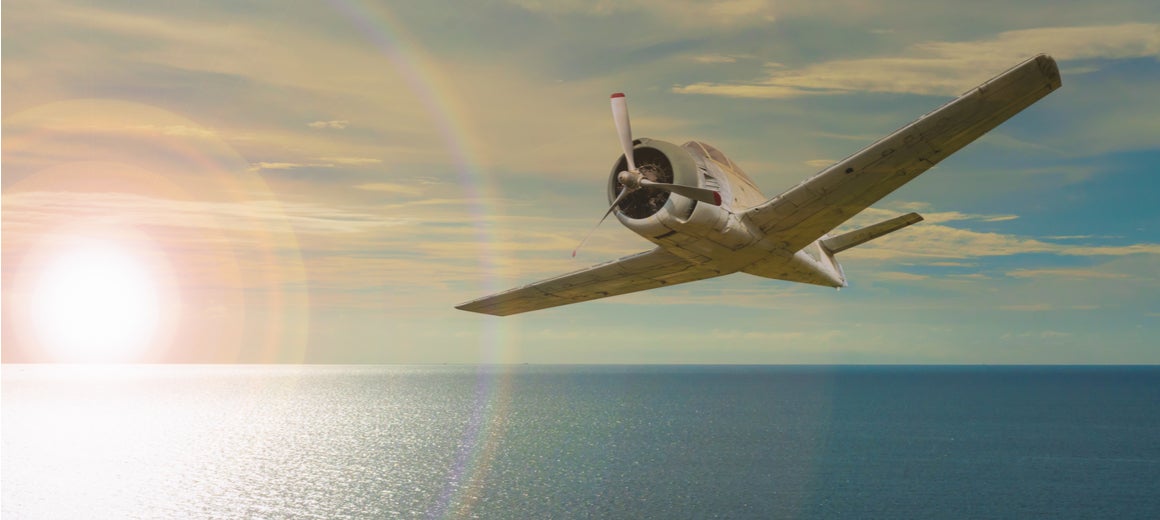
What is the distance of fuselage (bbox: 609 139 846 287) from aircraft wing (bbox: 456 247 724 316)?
186cm

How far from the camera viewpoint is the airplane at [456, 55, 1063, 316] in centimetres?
2252

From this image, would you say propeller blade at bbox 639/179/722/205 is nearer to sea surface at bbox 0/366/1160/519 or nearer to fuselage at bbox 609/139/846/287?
fuselage at bbox 609/139/846/287

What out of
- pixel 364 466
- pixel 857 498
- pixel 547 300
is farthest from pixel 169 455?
pixel 547 300

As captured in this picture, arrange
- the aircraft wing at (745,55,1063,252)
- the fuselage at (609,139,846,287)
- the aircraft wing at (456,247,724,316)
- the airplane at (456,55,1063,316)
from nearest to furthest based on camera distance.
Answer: the aircraft wing at (745,55,1063,252) → the airplane at (456,55,1063,316) → the fuselage at (609,139,846,287) → the aircraft wing at (456,247,724,316)

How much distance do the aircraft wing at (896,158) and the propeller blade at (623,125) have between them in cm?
506

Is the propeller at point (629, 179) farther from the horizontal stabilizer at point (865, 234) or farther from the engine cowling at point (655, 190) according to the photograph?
the horizontal stabilizer at point (865, 234)

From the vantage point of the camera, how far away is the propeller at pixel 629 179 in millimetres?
23109

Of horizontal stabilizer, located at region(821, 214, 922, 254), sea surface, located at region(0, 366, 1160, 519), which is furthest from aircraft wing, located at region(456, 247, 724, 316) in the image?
sea surface, located at region(0, 366, 1160, 519)

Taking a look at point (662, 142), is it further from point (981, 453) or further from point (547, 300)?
point (981, 453)

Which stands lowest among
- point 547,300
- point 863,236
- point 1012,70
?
point 547,300

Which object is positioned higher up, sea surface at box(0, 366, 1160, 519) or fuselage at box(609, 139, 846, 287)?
fuselage at box(609, 139, 846, 287)

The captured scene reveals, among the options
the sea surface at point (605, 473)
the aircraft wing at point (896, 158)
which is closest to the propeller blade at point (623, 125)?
the aircraft wing at point (896, 158)

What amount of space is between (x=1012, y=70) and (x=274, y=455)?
154m

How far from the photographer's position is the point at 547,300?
3509 centimetres
